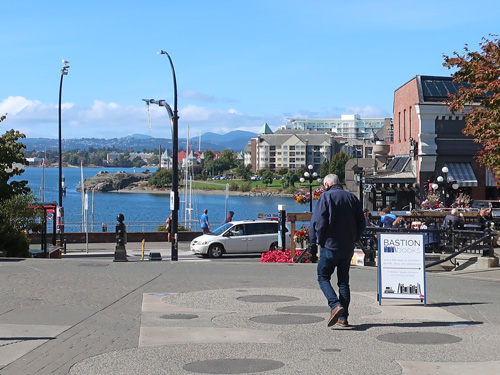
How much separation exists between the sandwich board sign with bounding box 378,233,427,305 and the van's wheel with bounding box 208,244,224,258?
1938cm

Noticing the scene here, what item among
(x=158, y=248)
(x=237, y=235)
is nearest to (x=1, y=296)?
(x=237, y=235)

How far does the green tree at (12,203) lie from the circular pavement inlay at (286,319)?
15.1 meters

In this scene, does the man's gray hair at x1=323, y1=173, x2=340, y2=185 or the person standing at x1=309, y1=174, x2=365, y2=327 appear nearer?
the person standing at x1=309, y1=174, x2=365, y2=327

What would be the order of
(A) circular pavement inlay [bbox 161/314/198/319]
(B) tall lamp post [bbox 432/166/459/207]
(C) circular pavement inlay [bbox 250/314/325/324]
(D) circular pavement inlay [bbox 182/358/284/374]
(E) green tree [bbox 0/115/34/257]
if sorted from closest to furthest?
(D) circular pavement inlay [bbox 182/358/284/374], (C) circular pavement inlay [bbox 250/314/325/324], (A) circular pavement inlay [bbox 161/314/198/319], (E) green tree [bbox 0/115/34/257], (B) tall lamp post [bbox 432/166/459/207]

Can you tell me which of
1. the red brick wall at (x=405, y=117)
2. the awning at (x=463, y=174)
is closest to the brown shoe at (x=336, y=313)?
the awning at (x=463, y=174)

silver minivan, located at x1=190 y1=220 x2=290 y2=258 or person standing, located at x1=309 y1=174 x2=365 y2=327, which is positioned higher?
person standing, located at x1=309 y1=174 x2=365 y2=327

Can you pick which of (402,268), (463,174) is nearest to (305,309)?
(402,268)

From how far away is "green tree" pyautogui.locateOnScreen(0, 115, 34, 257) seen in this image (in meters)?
24.2

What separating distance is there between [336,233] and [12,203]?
60.0 ft

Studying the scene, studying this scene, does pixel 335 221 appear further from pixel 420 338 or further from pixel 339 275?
pixel 420 338

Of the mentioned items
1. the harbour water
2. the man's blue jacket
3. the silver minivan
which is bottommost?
the harbour water

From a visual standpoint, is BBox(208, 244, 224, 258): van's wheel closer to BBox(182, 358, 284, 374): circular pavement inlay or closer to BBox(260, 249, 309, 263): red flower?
BBox(260, 249, 309, 263): red flower

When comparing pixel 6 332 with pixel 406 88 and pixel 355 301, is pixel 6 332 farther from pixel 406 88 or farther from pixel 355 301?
pixel 406 88

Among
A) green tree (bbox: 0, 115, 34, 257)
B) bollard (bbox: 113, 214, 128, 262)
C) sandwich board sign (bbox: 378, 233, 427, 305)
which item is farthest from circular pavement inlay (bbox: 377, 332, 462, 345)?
green tree (bbox: 0, 115, 34, 257)
